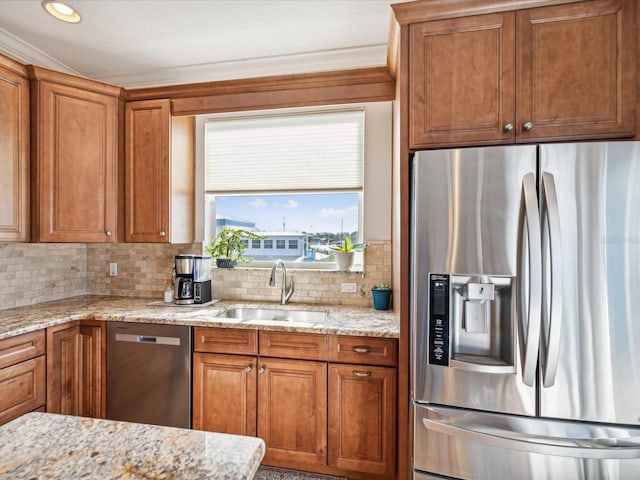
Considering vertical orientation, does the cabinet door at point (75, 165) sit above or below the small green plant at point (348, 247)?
above

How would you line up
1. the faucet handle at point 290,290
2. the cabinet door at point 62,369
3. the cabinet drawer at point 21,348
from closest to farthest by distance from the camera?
the cabinet drawer at point 21,348 < the cabinet door at point 62,369 < the faucet handle at point 290,290

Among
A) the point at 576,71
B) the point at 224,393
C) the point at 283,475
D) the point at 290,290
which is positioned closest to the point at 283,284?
the point at 290,290

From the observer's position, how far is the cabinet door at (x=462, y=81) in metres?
1.66

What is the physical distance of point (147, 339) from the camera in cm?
226

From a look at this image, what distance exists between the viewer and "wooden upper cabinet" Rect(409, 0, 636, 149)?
5.12 feet

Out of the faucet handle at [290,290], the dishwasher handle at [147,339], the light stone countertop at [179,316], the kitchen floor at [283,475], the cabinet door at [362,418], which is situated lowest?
the kitchen floor at [283,475]

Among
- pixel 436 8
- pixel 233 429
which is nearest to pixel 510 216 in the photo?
pixel 436 8

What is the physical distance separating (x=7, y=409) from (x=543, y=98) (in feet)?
10.2

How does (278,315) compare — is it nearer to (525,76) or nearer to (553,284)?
(553,284)

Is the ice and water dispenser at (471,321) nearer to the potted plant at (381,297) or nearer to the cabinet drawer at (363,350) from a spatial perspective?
the cabinet drawer at (363,350)

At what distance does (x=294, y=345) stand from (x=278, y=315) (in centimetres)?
53

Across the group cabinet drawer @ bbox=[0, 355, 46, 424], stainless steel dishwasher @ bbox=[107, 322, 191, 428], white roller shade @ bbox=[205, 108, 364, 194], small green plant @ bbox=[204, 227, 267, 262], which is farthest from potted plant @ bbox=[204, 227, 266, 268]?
cabinet drawer @ bbox=[0, 355, 46, 424]

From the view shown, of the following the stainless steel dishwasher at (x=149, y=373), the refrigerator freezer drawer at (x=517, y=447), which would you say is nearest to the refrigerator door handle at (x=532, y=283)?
the refrigerator freezer drawer at (x=517, y=447)

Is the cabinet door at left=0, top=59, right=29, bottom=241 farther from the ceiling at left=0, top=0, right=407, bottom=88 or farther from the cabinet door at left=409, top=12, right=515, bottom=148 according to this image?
the cabinet door at left=409, top=12, right=515, bottom=148
